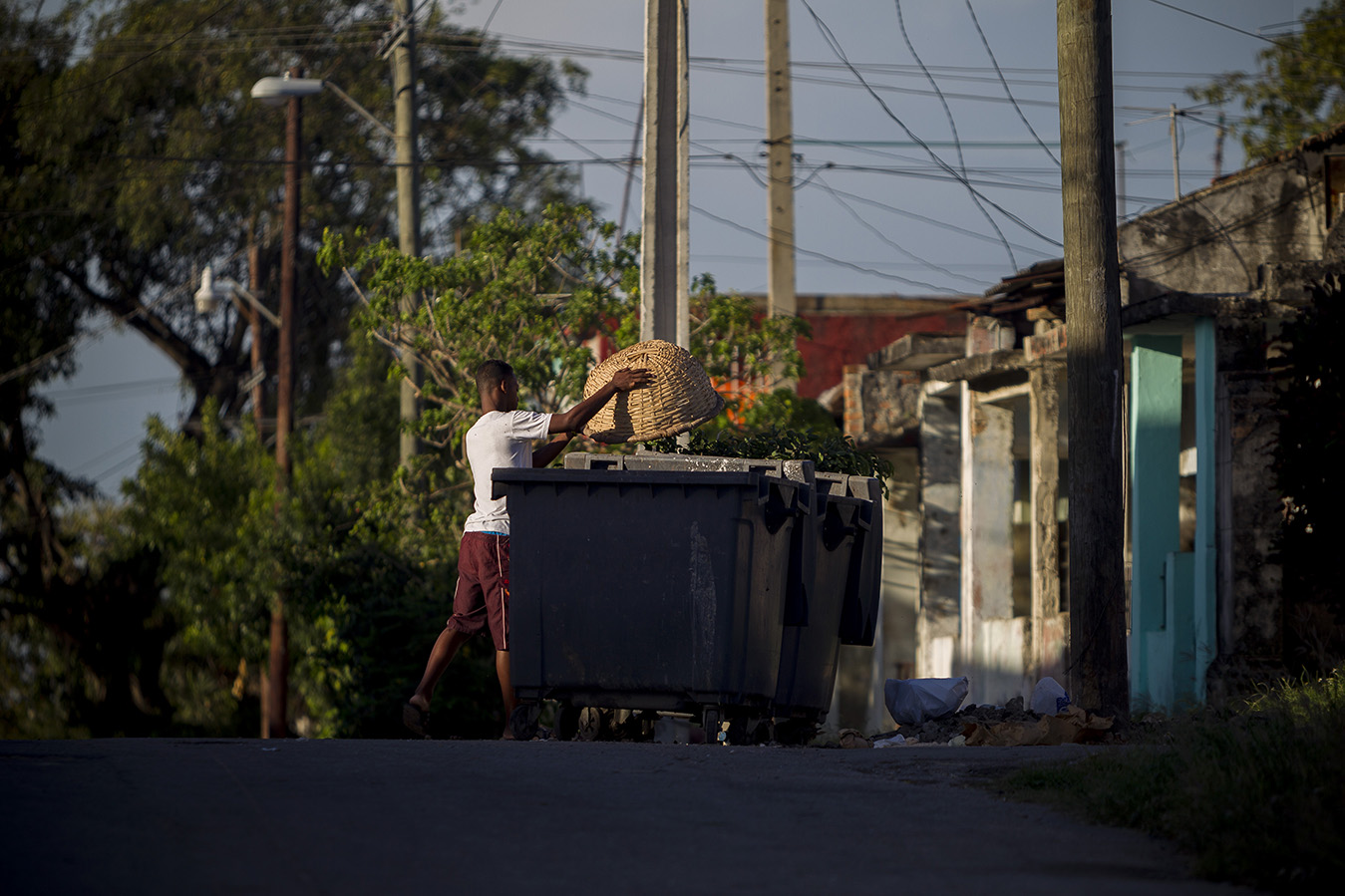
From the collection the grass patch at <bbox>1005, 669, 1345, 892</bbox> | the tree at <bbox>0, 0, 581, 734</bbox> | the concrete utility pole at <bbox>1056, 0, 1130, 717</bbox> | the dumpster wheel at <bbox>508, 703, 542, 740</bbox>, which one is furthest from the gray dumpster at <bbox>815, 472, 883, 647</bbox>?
the tree at <bbox>0, 0, 581, 734</bbox>

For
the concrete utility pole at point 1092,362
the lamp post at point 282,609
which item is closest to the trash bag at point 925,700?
the concrete utility pole at point 1092,362

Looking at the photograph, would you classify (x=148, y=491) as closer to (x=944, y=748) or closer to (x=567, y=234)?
(x=567, y=234)

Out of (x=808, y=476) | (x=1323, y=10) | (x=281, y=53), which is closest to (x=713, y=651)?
(x=808, y=476)

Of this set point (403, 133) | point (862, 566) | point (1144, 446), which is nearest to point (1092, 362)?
point (862, 566)

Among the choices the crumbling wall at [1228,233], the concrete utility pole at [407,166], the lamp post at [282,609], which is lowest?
the lamp post at [282,609]

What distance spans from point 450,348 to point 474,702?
320 cm

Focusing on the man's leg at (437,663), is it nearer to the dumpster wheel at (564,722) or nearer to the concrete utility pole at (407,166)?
the dumpster wheel at (564,722)

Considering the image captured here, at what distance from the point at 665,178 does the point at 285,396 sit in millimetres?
10109

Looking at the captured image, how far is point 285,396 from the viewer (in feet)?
65.2

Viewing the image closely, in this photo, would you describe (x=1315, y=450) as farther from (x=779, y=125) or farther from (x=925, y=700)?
(x=779, y=125)

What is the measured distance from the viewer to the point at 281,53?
2658 centimetres

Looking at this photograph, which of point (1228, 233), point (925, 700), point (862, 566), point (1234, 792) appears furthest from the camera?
point (1228, 233)

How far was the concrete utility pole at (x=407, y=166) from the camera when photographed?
54.4 ft

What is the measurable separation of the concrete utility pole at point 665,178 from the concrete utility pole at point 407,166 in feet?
17.8
